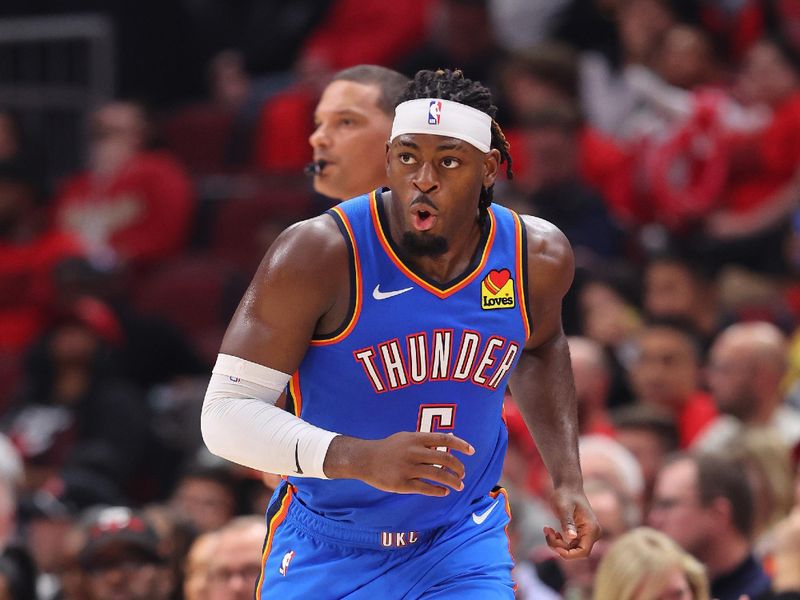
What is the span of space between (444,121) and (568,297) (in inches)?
194

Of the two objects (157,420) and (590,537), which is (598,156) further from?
(590,537)

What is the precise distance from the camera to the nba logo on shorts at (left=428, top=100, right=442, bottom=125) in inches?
155

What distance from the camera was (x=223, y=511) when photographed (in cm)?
743

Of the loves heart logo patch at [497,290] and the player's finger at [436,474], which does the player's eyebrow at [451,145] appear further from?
the player's finger at [436,474]

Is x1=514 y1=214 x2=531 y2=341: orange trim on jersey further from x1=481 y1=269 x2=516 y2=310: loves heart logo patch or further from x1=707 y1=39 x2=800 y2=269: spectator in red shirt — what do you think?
x1=707 y1=39 x2=800 y2=269: spectator in red shirt

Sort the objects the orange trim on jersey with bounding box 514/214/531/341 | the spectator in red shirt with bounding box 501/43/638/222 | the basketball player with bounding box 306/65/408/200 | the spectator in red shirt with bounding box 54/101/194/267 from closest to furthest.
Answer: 1. the orange trim on jersey with bounding box 514/214/531/341
2. the basketball player with bounding box 306/65/408/200
3. the spectator in red shirt with bounding box 501/43/638/222
4. the spectator in red shirt with bounding box 54/101/194/267

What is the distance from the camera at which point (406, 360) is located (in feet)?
13.0

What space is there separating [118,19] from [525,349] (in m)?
8.58

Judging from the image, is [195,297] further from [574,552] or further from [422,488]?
[422,488]

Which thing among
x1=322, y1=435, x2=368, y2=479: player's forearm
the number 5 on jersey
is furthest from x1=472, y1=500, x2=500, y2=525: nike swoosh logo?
x1=322, y1=435, x2=368, y2=479: player's forearm

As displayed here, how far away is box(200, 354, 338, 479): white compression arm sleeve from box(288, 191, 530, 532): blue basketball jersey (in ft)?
0.58

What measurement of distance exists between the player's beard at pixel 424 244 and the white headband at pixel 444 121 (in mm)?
250

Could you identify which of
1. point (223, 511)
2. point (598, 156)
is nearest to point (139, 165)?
point (598, 156)

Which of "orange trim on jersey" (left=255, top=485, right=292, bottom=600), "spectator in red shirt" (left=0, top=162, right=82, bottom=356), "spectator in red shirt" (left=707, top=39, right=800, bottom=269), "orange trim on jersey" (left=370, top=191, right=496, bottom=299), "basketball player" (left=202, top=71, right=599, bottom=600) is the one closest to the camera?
"basketball player" (left=202, top=71, right=599, bottom=600)
